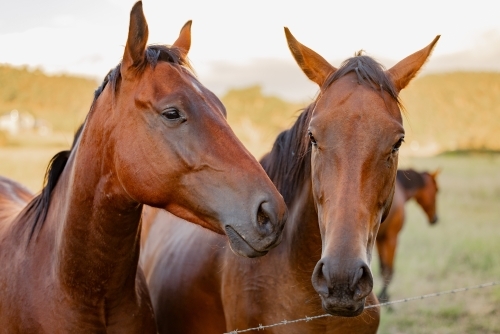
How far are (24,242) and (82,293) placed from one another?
1.77 feet

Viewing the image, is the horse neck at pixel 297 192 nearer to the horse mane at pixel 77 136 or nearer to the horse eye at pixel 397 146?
the horse eye at pixel 397 146

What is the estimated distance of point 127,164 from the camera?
2459 mm

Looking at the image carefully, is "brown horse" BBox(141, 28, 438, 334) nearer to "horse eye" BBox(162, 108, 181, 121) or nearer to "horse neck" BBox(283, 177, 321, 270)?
"horse neck" BBox(283, 177, 321, 270)

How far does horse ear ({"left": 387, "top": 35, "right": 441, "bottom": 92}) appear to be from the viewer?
9.45 ft

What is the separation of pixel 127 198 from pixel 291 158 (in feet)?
3.25

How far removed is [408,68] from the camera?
290cm

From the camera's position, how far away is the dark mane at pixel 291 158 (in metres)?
2.96

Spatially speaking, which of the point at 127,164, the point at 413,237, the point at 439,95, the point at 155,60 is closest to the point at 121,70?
the point at 155,60

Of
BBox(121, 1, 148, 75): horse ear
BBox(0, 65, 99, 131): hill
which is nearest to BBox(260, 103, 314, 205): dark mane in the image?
BBox(121, 1, 148, 75): horse ear

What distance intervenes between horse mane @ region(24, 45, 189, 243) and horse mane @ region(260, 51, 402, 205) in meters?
0.72

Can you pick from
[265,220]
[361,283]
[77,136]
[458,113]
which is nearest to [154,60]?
[77,136]

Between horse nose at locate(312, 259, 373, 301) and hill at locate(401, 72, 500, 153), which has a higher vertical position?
horse nose at locate(312, 259, 373, 301)

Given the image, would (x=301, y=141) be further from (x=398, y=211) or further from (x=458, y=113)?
(x=458, y=113)

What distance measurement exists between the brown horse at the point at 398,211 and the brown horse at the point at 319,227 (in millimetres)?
4273
